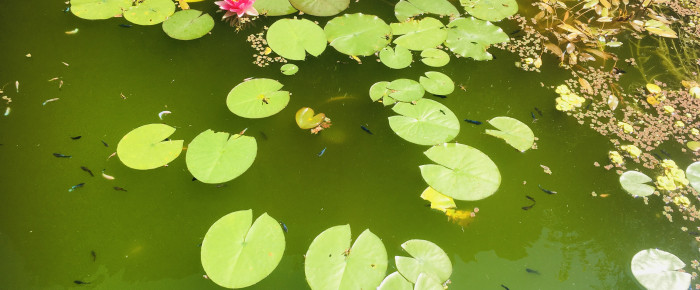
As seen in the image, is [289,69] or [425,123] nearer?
[425,123]

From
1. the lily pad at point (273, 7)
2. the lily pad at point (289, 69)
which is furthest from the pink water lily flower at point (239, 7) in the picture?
the lily pad at point (289, 69)

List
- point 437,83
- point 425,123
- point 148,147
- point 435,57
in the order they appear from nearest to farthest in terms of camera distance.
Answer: point 148,147, point 425,123, point 437,83, point 435,57

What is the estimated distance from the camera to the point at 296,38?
6.15ft

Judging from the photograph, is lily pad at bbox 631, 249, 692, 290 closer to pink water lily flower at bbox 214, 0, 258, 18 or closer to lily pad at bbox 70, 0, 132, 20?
pink water lily flower at bbox 214, 0, 258, 18

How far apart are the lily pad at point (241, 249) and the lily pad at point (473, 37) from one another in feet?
3.96

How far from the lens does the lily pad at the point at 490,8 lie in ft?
6.86

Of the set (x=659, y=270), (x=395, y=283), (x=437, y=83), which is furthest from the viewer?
(x=437, y=83)

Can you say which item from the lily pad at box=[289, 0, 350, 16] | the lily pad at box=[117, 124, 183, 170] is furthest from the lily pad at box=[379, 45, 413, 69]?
the lily pad at box=[117, 124, 183, 170]

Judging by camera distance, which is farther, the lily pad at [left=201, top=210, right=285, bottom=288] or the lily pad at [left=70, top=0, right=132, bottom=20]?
the lily pad at [left=70, top=0, right=132, bottom=20]

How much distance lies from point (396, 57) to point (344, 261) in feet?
3.22

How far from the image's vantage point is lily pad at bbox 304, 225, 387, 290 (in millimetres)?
1241

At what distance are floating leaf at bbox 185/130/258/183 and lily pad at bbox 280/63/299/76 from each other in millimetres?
398

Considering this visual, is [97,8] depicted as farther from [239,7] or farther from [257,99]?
[257,99]

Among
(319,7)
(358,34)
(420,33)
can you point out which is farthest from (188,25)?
(420,33)
